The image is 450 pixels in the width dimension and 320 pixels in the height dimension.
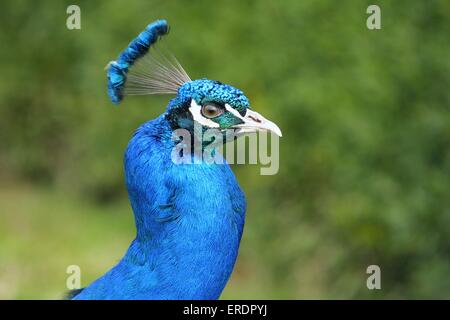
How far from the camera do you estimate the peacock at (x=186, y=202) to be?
2.12 meters

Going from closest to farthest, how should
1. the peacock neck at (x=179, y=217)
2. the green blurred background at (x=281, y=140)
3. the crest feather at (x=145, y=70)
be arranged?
the peacock neck at (x=179, y=217) < the crest feather at (x=145, y=70) < the green blurred background at (x=281, y=140)

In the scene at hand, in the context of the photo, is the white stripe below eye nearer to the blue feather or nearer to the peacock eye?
the peacock eye

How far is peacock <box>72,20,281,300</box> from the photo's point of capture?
6.97ft

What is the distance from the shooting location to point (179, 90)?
2203 millimetres

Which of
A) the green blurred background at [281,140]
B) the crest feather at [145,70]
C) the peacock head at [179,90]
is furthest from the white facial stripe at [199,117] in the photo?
the green blurred background at [281,140]

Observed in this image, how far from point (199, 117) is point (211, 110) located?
0.03m

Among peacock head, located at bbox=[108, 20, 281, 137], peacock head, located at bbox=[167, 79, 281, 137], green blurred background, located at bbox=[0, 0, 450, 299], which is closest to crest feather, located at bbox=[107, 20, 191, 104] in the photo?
peacock head, located at bbox=[108, 20, 281, 137]

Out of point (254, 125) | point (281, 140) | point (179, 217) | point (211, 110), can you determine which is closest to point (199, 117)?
point (211, 110)

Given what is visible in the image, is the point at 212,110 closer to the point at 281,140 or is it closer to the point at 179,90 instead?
the point at 179,90

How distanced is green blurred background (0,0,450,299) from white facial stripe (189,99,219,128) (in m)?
1.74

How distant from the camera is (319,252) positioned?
175 inches

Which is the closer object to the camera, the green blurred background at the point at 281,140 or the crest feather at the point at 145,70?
the crest feather at the point at 145,70

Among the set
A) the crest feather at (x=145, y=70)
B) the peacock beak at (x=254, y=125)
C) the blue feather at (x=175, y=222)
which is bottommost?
the blue feather at (x=175, y=222)

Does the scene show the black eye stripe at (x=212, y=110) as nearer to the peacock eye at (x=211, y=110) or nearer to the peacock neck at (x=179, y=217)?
the peacock eye at (x=211, y=110)
